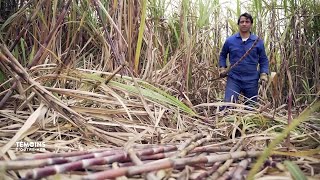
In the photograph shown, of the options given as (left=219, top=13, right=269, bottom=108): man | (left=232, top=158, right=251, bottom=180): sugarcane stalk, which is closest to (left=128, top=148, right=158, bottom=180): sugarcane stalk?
(left=232, top=158, right=251, bottom=180): sugarcane stalk

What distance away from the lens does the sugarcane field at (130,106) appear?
25.1 inches

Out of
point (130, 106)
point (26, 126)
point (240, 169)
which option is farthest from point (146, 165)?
point (130, 106)

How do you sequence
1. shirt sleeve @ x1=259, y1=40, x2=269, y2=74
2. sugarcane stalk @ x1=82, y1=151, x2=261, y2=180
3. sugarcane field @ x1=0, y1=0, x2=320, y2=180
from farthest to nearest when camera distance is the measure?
shirt sleeve @ x1=259, y1=40, x2=269, y2=74 → sugarcane field @ x1=0, y1=0, x2=320, y2=180 → sugarcane stalk @ x1=82, y1=151, x2=261, y2=180

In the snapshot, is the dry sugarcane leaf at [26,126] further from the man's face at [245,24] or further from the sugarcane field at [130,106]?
the man's face at [245,24]

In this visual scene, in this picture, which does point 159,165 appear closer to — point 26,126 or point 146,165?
point 146,165

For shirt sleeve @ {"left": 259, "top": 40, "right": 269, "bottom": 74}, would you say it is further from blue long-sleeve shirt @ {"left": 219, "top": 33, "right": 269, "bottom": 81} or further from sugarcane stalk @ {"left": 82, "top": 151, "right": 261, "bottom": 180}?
sugarcane stalk @ {"left": 82, "top": 151, "right": 261, "bottom": 180}

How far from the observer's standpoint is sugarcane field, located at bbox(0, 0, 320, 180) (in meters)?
0.64

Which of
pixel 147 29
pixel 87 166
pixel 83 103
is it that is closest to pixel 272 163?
pixel 87 166

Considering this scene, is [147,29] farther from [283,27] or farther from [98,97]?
[283,27]

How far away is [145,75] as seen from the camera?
4.81 ft

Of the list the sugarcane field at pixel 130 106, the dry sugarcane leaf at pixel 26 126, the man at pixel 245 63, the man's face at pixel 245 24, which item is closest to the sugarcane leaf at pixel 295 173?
the sugarcane field at pixel 130 106

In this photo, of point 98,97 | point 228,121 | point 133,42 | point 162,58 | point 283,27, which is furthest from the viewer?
point 283,27

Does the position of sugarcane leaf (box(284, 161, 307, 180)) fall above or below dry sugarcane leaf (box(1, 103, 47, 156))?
below

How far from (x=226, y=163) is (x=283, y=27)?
5.80ft
